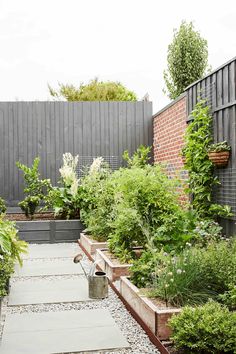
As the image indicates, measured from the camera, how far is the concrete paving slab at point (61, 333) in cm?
387

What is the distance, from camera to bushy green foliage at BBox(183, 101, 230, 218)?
670cm

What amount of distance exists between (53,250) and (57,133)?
378 centimetres

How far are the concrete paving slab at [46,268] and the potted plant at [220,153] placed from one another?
2.27 meters

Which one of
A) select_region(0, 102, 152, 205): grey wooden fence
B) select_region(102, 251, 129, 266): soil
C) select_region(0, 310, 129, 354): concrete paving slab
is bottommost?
select_region(0, 310, 129, 354): concrete paving slab

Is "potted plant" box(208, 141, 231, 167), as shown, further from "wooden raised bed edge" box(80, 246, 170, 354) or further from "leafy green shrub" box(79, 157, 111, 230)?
"leafy green shrub" box(79, 157, 111, 230)

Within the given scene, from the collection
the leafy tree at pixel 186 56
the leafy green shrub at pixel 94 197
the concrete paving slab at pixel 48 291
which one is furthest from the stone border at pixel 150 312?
the leafy tree at pixel 186 56

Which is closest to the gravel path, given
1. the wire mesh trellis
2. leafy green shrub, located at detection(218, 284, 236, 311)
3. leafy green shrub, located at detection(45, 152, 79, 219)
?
leafy green shrub, located at detection(218, 284, 236, 311)

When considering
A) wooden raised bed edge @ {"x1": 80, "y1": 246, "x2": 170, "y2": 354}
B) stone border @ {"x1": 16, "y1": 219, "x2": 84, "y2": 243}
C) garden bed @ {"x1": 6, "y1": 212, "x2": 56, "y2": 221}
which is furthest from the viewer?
garden bed @ {"x1": 6, "y1": 212, "x2": 56, "y2": 221}

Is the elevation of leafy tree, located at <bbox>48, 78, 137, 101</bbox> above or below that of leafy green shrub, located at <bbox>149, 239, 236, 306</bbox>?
above

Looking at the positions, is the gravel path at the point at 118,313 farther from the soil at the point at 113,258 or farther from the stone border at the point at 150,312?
the soil at the point at 113,258

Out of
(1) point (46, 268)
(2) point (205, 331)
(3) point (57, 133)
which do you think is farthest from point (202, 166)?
(3) point (57, 133)

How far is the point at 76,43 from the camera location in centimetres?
1966

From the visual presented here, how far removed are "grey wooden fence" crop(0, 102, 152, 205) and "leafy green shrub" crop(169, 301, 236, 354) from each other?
334 inches

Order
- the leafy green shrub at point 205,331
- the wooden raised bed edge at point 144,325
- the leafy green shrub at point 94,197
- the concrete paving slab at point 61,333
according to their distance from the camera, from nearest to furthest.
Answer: the leafy green shrub at point 205,331 → the wooden raised bed edge at point 144,325 → the concrete paving slab at point 61,333 → the leafy green shrub at point 94,197
